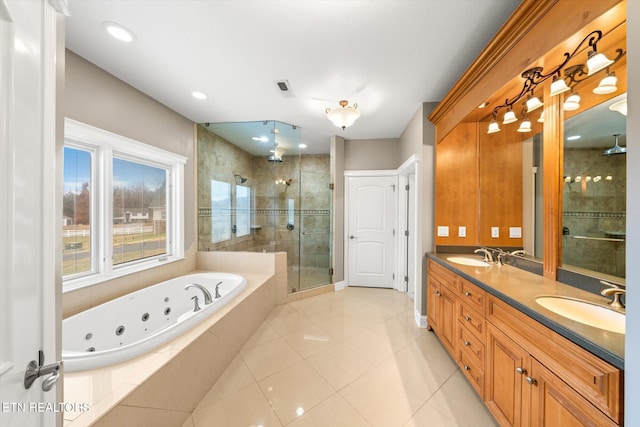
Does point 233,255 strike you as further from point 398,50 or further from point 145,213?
point 398,50

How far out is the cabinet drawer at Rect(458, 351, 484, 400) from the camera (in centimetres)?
154

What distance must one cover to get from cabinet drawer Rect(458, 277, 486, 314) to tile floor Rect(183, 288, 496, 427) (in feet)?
2.17

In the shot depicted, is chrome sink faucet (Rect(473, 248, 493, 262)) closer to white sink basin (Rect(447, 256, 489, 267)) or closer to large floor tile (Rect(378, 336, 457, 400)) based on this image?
white sink basin (Rect(447, 256, 489, 267))

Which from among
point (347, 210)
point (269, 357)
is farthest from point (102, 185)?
point (347, 210)

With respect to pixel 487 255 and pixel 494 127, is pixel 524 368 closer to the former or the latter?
pixel 487 255

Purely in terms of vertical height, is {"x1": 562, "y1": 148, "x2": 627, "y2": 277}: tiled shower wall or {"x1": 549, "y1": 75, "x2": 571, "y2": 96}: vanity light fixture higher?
{"x1": 549, "y1": 75, "x2": 571, "y2": 96}: vanity light fixture

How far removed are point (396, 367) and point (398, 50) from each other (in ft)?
8.43

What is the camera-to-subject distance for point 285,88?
7.73ft

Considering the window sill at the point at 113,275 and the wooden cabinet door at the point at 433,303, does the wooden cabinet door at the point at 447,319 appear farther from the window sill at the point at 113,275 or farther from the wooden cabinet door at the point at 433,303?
the window sill at the point at 113,275

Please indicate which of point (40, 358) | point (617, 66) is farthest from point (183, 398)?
point (617, 66)

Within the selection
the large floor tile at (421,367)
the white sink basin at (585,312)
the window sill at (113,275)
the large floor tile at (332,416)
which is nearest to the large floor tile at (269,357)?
the large floor tile at (332,416)

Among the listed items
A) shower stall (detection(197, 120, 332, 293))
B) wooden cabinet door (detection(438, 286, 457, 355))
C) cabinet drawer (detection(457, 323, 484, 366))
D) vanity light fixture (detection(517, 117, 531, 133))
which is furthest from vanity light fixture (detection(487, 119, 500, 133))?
shower stall (detection(197, 120, 332, 293))

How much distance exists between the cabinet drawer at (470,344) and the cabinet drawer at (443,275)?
0.97ft

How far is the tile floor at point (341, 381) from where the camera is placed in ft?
4.95
